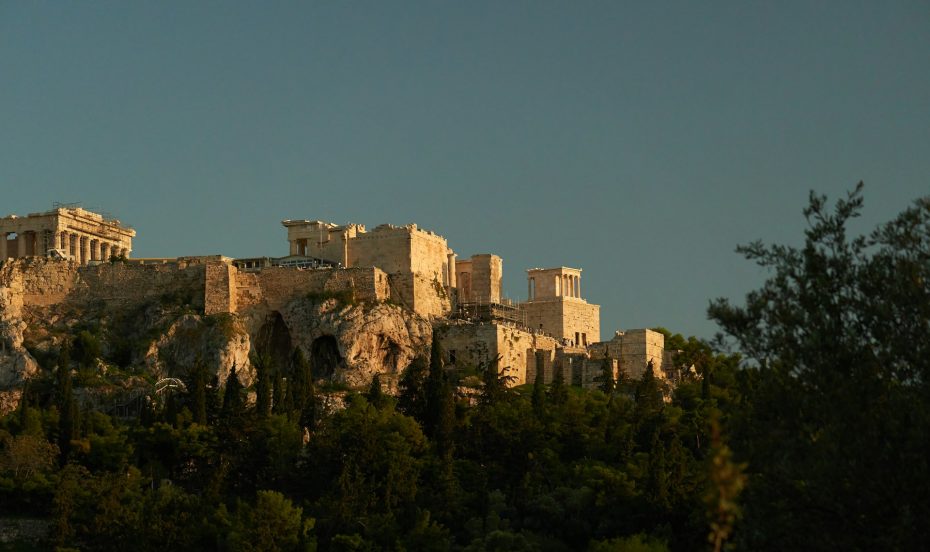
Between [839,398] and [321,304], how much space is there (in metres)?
55.3

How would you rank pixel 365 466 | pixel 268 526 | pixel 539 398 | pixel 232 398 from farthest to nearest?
pixel 539 398 < pixel 232 398 < pixel 365 466 < pixel 268 526

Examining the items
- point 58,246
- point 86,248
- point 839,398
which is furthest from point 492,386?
point 839,398

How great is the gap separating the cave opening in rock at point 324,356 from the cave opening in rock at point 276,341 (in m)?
1.48

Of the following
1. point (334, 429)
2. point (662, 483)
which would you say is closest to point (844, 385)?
point (662, 483)

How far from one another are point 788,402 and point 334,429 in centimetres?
4299

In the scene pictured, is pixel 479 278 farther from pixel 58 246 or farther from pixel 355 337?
pixel 58 246

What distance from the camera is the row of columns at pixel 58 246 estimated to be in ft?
295

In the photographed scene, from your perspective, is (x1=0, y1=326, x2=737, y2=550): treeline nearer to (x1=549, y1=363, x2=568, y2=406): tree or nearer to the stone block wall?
(x1=549, y1=363, x2=568, y2=406): tree

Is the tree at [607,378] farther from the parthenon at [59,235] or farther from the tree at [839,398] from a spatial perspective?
the tree at [839,398]

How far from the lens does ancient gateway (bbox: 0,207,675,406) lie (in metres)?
80.6

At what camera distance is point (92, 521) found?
205 feet

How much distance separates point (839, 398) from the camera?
28.0m

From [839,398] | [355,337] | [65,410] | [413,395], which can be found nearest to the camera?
[839,398]

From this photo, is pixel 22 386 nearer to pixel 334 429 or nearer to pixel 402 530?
pixel 334 429
